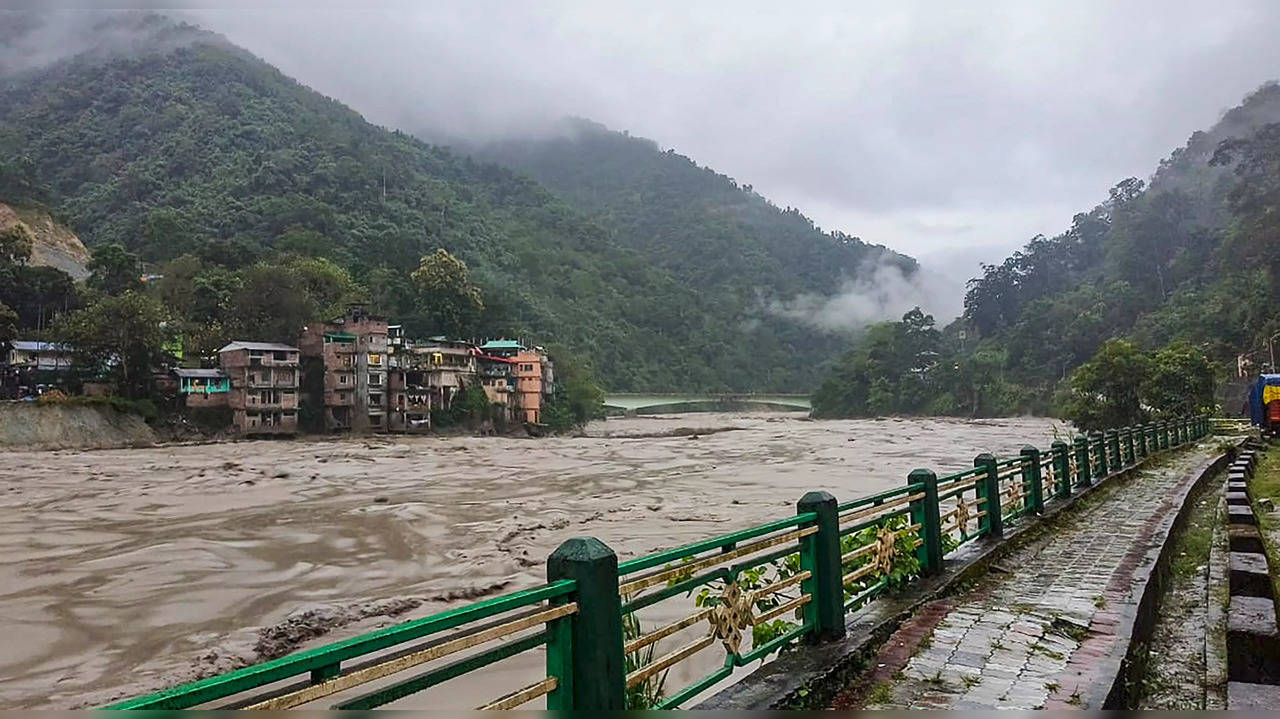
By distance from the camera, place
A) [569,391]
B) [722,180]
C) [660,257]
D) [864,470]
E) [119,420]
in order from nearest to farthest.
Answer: [864,470], [119,420], [569,391], [660,257], [722,180]

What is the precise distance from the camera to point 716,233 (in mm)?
162750

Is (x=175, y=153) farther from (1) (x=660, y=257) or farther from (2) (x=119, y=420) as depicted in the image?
(1) (x=660, y=257)

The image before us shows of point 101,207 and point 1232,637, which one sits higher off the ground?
point 101,207

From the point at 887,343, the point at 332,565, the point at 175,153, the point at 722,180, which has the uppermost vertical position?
the point at 722,180

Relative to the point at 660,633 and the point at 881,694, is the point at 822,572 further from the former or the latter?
the point at 660,633

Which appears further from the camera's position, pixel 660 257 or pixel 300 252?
pixel 660 257

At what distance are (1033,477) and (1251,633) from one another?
6062 mm

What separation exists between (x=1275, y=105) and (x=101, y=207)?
5688 inches

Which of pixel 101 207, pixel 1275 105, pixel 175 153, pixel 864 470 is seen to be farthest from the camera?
pixel 1275 105

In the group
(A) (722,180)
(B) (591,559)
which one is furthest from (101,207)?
(A) (722,180)

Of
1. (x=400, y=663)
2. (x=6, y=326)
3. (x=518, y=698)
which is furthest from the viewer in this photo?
(x=6, y=326)

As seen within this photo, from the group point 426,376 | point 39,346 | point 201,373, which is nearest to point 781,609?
point 201,373

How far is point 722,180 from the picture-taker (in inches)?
7589

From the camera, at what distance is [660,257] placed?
157m
